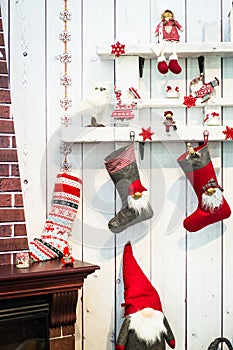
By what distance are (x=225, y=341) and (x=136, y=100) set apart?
1144 millimetres

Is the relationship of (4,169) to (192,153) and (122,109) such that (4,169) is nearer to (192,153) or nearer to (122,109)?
(122,109)

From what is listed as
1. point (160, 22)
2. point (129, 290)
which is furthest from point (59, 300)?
point (160, 22)

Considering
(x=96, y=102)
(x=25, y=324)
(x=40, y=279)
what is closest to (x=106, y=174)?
(x=96, y=102)

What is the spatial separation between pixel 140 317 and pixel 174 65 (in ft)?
3.56

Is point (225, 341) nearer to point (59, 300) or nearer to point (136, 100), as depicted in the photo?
point (59, 300)

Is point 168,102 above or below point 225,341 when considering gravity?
above

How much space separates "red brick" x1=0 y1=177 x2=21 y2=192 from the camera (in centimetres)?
230

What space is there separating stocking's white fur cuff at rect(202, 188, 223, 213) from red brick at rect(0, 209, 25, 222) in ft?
2.58

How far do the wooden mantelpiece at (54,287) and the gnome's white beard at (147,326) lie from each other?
27 centimetres

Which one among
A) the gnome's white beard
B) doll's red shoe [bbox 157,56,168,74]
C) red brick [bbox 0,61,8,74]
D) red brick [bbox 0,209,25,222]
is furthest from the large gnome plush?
red brick [bbox 0,61,8,74]

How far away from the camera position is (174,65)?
7.87 ft

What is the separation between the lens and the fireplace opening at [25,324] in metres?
2.09

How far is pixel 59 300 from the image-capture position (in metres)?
2.17

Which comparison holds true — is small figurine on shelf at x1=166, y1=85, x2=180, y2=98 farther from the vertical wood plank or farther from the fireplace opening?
the fireplace opening
